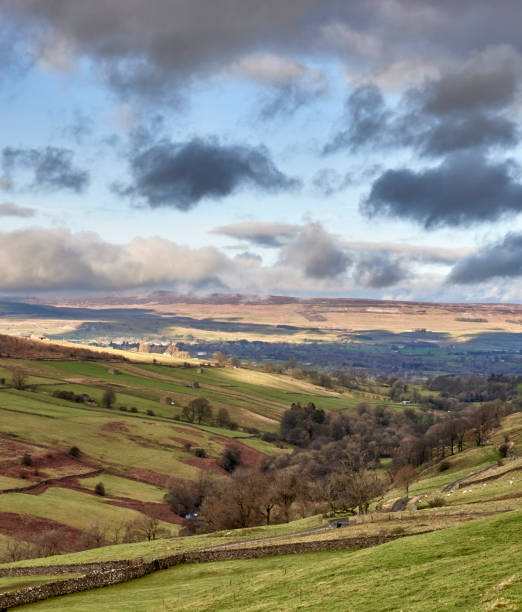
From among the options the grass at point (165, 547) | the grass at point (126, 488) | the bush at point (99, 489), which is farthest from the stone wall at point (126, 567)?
the grass at point (126, 488)

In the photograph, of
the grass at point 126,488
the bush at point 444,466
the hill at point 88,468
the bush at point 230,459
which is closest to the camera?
the hill at point 88,468

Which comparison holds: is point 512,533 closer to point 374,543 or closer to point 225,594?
point 374,543

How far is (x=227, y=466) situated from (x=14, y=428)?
6118 cm

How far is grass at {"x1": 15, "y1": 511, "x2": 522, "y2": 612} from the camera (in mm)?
27562

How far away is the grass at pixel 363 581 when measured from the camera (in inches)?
1085

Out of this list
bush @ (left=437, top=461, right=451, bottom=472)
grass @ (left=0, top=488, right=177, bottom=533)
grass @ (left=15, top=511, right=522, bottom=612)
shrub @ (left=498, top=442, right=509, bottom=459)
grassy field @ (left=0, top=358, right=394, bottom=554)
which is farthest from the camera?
bush @ (left=437, top=461, right=451, bottom=472)

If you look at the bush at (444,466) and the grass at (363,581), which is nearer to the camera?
the grass at (363,581)

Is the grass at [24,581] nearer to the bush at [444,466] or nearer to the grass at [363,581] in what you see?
the grass at [363,581]

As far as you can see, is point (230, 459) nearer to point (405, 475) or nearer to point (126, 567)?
point (405, 475)

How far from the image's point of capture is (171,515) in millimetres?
122500

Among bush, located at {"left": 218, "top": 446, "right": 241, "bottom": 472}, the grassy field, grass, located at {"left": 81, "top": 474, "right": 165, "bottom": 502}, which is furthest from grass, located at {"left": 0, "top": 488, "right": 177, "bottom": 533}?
bush, located at {"left": 218, "top": 446, "right": 241, "bottom": 472}

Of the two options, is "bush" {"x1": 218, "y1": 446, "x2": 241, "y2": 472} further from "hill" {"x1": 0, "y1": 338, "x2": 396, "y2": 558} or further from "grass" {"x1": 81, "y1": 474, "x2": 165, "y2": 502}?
"grass" {"x1": 81, "y1": 474, "x2": 165, "y2": 502}

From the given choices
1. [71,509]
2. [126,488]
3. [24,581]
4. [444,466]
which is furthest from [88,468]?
[24,581]

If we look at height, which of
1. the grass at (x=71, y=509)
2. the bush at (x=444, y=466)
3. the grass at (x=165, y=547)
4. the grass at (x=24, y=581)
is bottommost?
the grass at (x=71, y=509)
